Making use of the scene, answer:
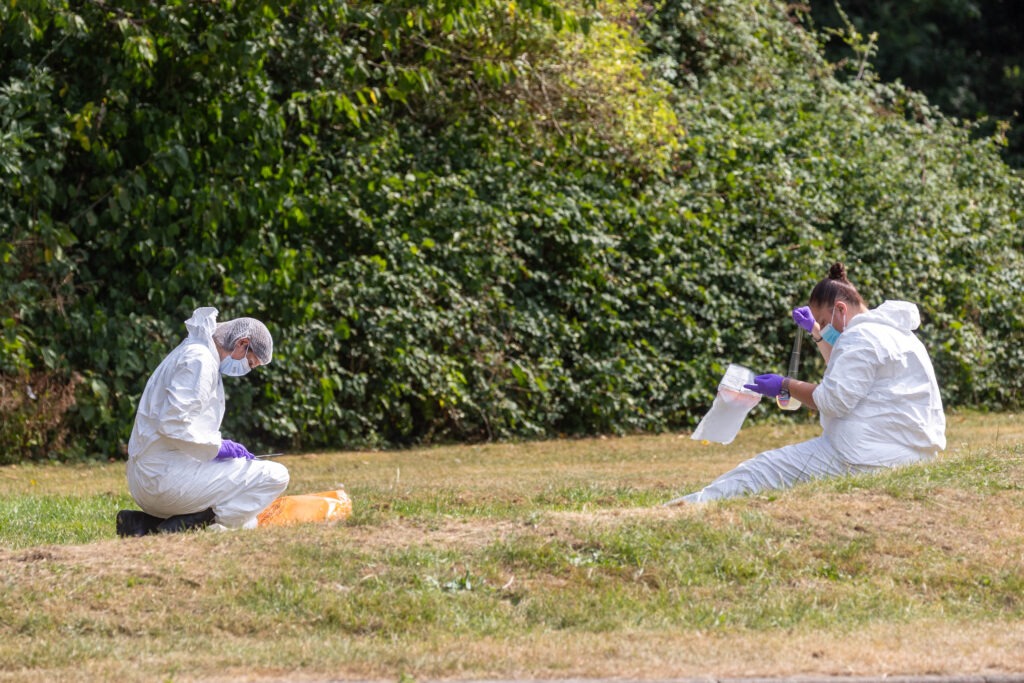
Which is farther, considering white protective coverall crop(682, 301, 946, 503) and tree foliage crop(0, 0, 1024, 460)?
tree foliage crop(0, 0, 1024, 460)

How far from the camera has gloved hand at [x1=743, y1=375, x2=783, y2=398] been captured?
28.1 ft

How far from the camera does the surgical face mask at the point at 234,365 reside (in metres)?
8.10

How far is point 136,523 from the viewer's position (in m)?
8.11

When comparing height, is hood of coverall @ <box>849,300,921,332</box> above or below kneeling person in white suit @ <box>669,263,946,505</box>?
above

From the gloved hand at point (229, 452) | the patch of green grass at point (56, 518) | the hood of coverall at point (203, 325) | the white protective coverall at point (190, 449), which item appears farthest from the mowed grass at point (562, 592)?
the hood of coverall at point (203, 325)

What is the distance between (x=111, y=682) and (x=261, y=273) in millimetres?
9040

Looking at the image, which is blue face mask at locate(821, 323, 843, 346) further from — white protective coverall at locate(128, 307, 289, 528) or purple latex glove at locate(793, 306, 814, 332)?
white protective coverall at locate(128, 307, 289, 528)

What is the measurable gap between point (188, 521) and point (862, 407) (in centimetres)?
400

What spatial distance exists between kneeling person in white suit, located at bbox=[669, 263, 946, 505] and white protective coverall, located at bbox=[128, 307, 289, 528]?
2.56 meters

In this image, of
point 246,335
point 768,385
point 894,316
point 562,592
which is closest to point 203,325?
point 246,335

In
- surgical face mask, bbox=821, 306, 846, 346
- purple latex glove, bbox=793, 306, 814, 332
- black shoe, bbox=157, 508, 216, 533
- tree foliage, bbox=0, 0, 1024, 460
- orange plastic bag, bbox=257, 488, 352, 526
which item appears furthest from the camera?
tree foliage, bbox=0, 0, 1024, 460

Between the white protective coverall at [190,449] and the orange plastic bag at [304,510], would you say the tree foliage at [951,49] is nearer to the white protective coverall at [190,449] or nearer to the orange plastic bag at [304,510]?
the orange plastic bag at [304,510]

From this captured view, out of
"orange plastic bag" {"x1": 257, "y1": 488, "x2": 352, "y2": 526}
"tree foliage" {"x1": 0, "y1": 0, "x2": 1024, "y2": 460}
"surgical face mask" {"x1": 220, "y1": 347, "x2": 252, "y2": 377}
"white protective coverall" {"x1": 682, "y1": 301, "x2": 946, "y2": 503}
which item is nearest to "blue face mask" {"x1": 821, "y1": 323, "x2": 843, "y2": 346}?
"white protective coverall" {"x1": 682, "y1": 301, "x2": 946, "y2": 503}

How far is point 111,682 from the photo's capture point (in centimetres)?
526
